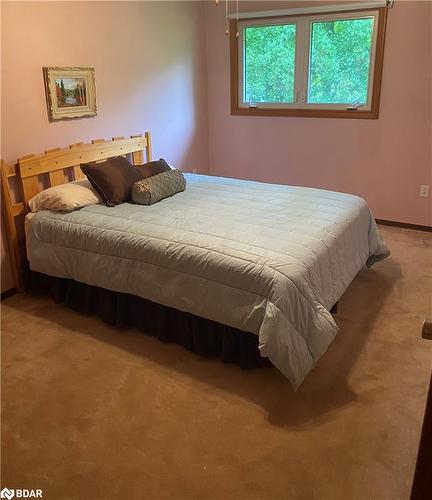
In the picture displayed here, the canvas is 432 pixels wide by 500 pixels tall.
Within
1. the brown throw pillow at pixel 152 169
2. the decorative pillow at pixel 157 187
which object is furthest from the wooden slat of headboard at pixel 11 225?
the brown throw pillow at pixel 152 169

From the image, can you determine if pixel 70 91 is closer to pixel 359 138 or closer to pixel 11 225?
pixel 11 225

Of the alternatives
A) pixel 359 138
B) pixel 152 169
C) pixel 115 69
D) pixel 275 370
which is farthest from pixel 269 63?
pixel 275 370

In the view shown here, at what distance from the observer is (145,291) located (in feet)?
8.38

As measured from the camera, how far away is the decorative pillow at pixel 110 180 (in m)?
3.07

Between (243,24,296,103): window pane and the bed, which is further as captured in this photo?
(243,24,296,103): window pane

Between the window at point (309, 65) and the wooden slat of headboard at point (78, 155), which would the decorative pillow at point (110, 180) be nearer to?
the wooden slat of headboard at point (78, 155)

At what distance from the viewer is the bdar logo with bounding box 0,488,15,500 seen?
5.60 ft

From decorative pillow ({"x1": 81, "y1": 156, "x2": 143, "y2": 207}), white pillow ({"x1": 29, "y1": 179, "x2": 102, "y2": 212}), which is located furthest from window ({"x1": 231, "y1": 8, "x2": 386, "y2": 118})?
white pillow ({"x1": 29, "y1": 179, "x2": 102, "y2": 212})

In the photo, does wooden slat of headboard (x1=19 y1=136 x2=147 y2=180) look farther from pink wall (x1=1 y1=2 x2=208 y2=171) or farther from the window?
the window

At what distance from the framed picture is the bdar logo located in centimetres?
237

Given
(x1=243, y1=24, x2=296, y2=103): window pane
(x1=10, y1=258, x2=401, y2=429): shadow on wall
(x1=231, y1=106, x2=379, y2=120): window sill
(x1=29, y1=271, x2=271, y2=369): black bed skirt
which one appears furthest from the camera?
(x1=243, y1=24, x2=296, y2=103): window pane

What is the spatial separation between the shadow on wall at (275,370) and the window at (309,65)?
2.04m

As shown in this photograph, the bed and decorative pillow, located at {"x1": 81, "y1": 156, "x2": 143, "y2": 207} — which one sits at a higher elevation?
decorative pillow, located at {"x1": 81, "y1": 156, "x2": 143, "y2": 207}

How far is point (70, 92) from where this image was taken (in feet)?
10.8
